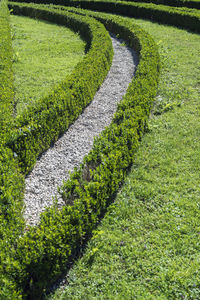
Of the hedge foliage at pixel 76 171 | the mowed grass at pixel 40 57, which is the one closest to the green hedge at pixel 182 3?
the mowed grass at pixel 40 57

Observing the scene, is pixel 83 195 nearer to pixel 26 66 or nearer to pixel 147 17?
pixel 26 66

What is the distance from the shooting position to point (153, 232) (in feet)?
16.4

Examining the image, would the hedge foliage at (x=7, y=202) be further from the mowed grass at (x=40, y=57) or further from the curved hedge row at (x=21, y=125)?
the mowed grass at (x=40, y=57)

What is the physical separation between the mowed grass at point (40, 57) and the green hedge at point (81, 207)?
162 inches

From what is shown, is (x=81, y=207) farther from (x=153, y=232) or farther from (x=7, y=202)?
(x=153, y=232)

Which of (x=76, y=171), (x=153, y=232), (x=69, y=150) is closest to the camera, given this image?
(x=153, y=232)

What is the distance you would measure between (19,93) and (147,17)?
49.1ft

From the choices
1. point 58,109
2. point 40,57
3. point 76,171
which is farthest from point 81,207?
point 40,57

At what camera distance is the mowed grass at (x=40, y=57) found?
10.6 metres

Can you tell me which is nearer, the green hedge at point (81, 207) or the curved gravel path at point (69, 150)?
the green hedge at point (81, 207)

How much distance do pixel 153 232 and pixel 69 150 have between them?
3.28 meters

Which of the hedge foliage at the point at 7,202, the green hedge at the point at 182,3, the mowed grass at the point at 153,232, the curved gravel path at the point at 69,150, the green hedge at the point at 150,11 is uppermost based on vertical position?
A: the green hedge at the point at 182,3

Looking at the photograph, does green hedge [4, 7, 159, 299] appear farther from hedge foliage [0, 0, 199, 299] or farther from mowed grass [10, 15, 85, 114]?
mowed grass [10, 15, 85, 114]

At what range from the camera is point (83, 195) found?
479cm
